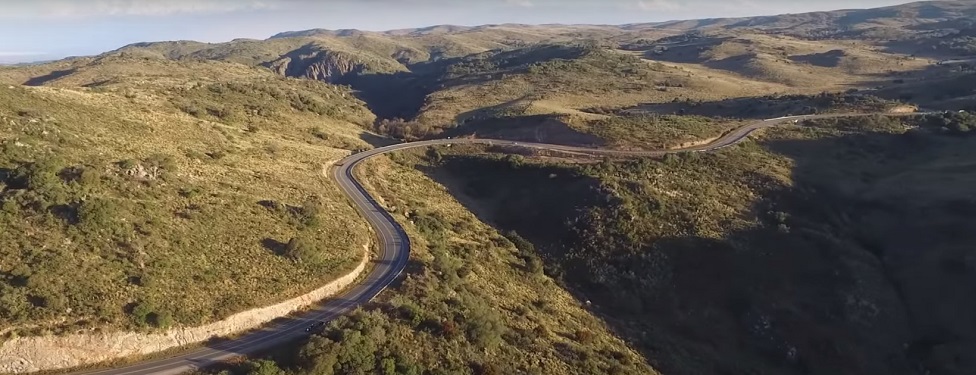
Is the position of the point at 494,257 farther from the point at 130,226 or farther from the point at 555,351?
the point at 130,226

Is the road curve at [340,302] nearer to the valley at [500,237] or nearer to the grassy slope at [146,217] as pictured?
the valley at [500,237]

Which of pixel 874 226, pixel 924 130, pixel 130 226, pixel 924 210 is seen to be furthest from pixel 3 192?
pixel 924 130

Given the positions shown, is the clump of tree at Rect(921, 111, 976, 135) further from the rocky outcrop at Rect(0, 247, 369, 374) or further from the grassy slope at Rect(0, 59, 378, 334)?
the rocky outcrop at Rect(0, 247, 369, 374)

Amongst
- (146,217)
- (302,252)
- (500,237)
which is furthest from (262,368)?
(500,237)

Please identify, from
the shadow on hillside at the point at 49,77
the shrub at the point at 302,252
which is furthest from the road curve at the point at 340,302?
the shadow on hillside at the point at 49,77

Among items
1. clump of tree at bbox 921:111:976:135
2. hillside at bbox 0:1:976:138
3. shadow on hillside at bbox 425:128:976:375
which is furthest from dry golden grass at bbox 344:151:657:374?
clump of tree at bbox 921:111:976:135

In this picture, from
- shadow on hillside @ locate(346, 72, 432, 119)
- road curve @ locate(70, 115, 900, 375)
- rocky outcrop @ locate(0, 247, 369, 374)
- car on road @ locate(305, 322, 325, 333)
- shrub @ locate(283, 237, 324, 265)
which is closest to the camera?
rocky outcrop @ locate(0, 247, 369, 374)
